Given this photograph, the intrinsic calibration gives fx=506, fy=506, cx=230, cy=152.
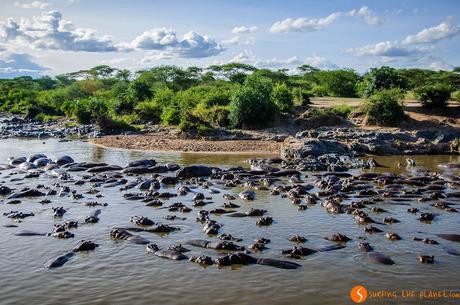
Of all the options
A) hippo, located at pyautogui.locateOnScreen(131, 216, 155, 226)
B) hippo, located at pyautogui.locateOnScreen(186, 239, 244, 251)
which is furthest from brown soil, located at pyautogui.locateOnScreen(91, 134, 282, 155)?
hippo, located at pyautogui.locateOnScreen(186, 239, 244, 251)

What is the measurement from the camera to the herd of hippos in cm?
1388

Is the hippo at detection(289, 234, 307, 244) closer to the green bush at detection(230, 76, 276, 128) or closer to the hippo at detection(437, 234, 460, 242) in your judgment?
the hippo at detection(437, 234, 460, 242)

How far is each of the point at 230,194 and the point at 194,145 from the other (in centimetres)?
1473

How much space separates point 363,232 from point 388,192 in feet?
19.0

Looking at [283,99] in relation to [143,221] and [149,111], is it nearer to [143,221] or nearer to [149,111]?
[149,111]

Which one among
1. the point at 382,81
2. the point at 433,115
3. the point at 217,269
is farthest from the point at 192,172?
the point at 382,81

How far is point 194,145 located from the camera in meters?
35.4

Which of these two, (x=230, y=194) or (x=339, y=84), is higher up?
(x=339, y=84)

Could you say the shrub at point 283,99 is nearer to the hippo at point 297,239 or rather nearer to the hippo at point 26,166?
the hippo at point 26,166

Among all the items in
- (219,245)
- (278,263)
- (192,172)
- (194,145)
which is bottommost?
(278,263)

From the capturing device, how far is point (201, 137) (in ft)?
125

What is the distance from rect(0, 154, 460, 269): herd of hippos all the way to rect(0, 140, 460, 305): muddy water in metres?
0.31

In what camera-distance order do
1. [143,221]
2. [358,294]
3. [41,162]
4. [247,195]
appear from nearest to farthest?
[358,294] → [143,221] → [247,195] → [41,162]

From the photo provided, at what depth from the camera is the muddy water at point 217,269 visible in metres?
11.2
